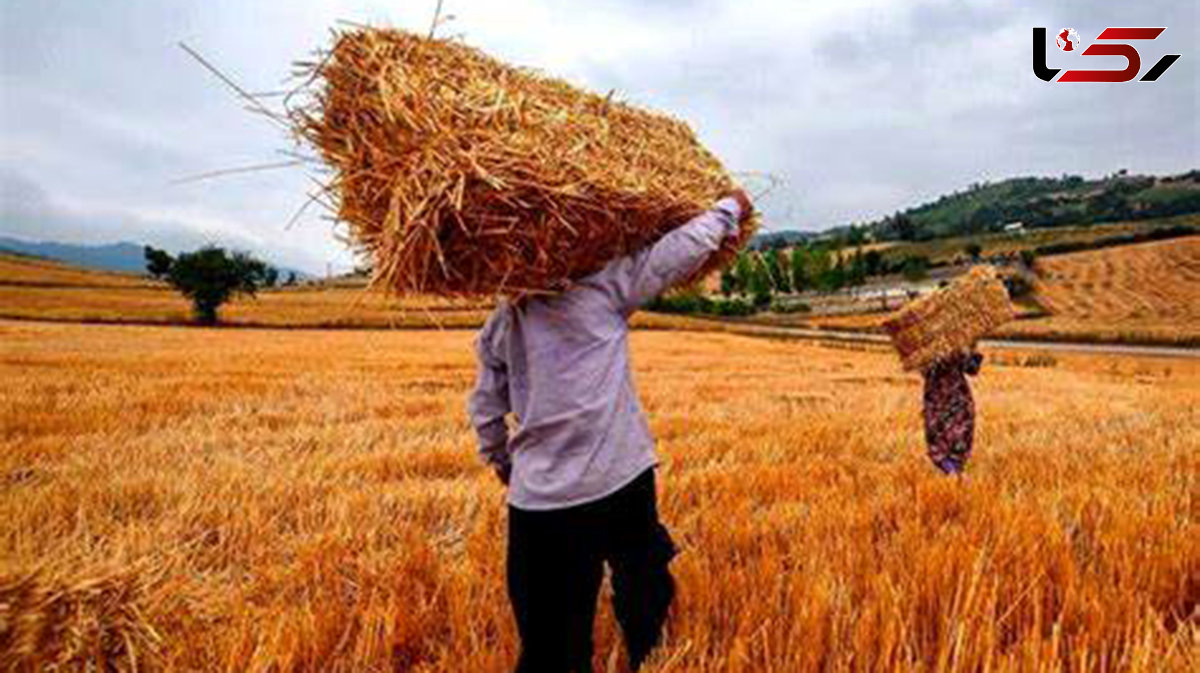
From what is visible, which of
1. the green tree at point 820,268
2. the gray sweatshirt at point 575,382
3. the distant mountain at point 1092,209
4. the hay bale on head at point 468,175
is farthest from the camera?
the distant mountain at point 1092,209

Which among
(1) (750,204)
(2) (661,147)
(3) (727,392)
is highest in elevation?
(2) (661,147)

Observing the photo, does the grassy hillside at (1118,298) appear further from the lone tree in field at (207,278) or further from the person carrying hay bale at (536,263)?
the person carrying hay bale at (536,263)

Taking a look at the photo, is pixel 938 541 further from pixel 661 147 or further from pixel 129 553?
pixel 129 553

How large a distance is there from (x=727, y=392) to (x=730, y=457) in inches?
322

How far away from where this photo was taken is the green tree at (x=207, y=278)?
196 ft

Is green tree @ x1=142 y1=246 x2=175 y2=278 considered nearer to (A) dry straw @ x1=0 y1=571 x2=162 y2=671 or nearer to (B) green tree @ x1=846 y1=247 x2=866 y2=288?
(B) green tree @ x1=846 y1=247 x2=866 y2=288

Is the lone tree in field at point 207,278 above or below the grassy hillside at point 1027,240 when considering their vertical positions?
below

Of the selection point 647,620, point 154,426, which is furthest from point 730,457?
point 154,426

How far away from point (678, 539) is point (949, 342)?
3685 millimetres

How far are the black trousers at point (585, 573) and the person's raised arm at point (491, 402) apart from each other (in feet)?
1.26

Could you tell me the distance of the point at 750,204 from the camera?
12.2 ft

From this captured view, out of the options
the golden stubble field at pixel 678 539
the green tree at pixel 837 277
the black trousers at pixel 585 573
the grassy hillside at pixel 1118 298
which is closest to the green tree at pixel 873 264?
the green tree at pixel 837 277

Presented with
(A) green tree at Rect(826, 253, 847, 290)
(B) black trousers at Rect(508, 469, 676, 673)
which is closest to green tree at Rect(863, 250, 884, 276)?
(A) green tree at Rect(826, 253, 847, 290)

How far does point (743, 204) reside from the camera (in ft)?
12.1
